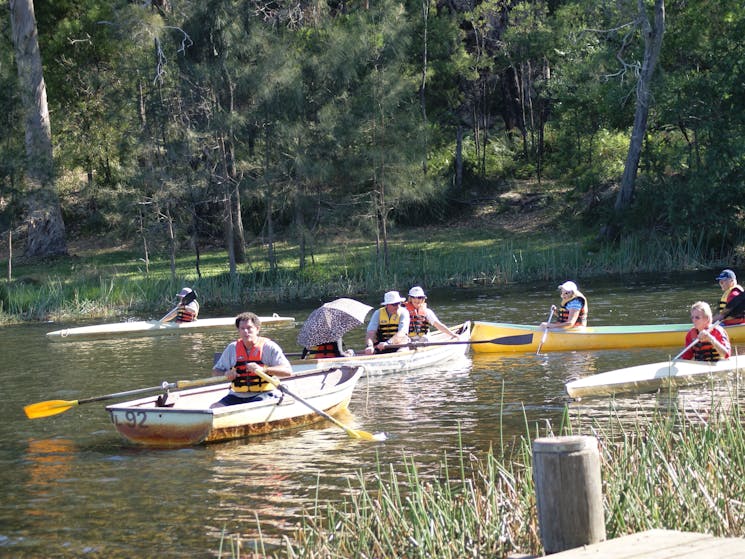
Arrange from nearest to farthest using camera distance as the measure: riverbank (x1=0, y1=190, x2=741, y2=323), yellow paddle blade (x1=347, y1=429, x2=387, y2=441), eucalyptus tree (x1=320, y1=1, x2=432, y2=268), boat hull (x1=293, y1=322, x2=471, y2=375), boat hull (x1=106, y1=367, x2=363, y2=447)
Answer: yellow paddle blade (x1=347, y1=429, x2=387, y2=441)
boat hull (x1=106, y1=367, x2=363, y2=447)
boat hull (x1=293, y1=322, x2=471, y2=375)
riverbank (x1=0, y1=190, x2=741, y2=323)
eucalyptus tree (x1=320, y1=1, x2=432, y2=268)

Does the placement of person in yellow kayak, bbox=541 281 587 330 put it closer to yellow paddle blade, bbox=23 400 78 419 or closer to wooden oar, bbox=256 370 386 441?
wooden oar, bbox=256 370 386 441

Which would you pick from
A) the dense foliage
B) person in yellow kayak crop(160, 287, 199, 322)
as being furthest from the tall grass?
person in yellow kayak crop(160, 287, 199, 322)

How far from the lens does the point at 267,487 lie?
394 inches

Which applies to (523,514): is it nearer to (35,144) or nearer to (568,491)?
(568,491)

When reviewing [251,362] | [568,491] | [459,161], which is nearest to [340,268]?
[459,161]

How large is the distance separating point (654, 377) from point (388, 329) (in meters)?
4.81

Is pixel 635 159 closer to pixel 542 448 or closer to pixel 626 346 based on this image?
pixel 626 346

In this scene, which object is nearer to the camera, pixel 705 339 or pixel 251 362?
pixel 251 362

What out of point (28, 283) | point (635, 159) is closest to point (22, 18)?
point (28, 283)

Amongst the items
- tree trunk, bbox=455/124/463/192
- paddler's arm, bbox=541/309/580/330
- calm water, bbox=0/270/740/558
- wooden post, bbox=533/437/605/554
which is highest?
tree trunk, bbox=455/124/463/192

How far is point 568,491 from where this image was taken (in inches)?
212

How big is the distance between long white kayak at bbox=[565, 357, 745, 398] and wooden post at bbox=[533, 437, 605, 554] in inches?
316

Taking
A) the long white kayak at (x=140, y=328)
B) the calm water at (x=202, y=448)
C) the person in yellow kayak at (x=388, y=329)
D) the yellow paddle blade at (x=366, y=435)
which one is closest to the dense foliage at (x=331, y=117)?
the long white kayak at (x=140, y=328)

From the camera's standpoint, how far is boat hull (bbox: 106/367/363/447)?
38.1 ft
